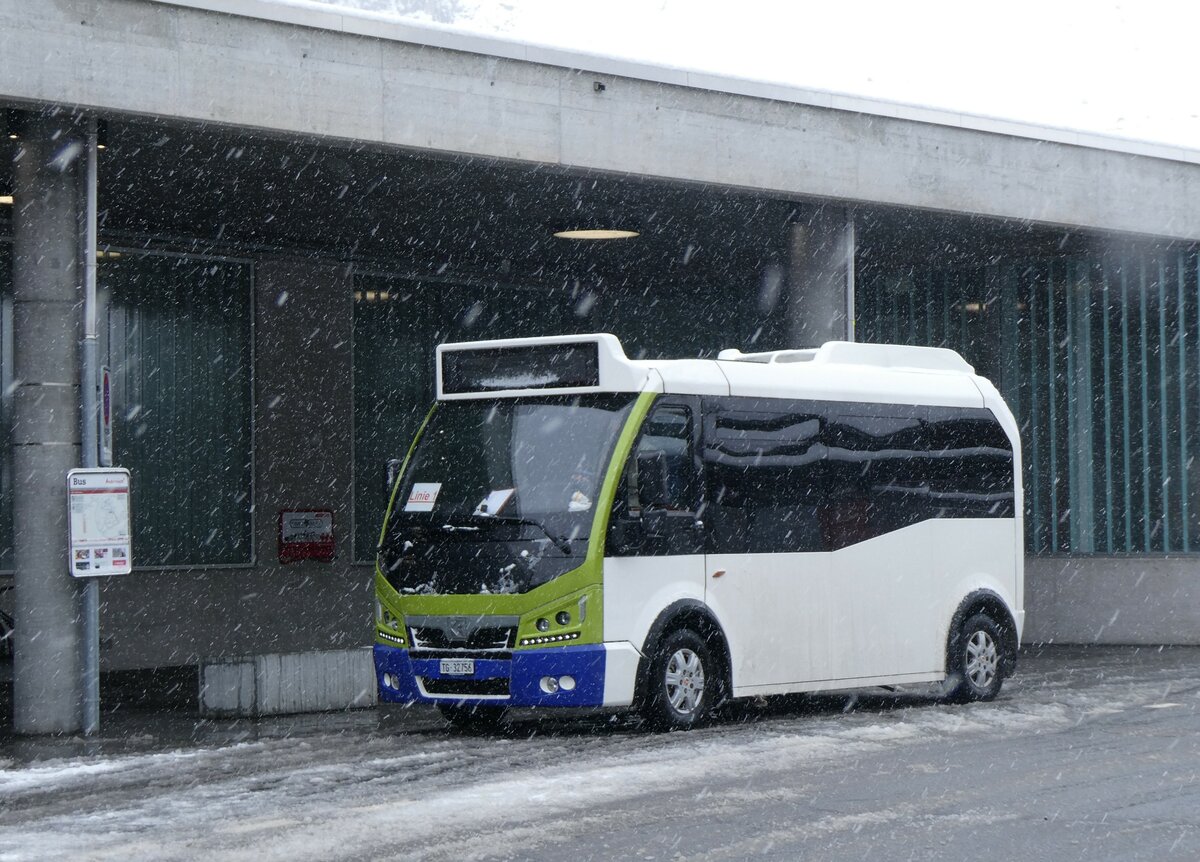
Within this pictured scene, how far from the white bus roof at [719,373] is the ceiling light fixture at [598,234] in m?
6.83

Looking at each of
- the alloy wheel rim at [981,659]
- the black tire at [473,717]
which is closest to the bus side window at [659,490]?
the black tire at [473,717]

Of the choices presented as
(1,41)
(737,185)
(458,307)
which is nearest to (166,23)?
(1,41)

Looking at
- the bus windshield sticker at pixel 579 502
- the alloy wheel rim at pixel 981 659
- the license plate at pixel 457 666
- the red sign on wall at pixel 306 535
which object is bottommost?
the alloy wheel rim at pixel 981 659

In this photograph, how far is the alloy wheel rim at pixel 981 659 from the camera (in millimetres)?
16297

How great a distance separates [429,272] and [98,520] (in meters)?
11.2

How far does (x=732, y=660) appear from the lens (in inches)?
563

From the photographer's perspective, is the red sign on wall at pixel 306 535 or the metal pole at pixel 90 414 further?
the red sign on wall at pixel 306 535

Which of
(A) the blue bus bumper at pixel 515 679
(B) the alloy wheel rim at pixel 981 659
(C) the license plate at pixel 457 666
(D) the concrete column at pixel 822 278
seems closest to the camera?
(A) the blue bus bumper at pixel 515 679

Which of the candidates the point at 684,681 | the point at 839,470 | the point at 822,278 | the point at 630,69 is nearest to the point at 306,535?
Result: the point at 822,278

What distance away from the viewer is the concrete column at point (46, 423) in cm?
1478

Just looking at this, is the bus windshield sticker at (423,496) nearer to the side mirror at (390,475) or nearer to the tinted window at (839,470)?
the side mirror at (390,475)

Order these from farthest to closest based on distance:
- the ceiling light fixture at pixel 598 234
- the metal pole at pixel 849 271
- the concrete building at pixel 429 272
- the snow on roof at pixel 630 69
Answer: the ceiling light fixture at pixel 598 234
the metal pole at pixel 849 271
the snow on roof at pixel 630 69
the concrete building at pixel 429 272

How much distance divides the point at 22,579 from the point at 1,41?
4297mm

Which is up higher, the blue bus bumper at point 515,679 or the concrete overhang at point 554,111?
Result: the concrete overhang at point 554,111
